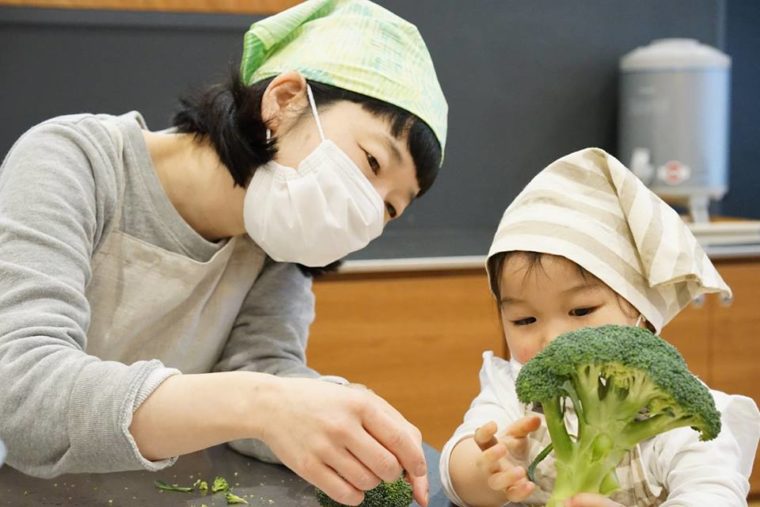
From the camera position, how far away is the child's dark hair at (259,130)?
4.43ft

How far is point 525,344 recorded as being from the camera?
1.14 meters

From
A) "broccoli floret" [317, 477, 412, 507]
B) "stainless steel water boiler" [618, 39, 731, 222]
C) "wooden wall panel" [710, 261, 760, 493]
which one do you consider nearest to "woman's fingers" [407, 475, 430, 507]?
"broccoli floret" [317, 477, 412, 507]

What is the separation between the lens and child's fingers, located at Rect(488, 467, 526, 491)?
924 millimetres

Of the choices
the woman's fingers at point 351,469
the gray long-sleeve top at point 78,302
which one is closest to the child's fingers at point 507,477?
the woman's fingers at point 351,469

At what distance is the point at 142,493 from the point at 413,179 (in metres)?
0.56

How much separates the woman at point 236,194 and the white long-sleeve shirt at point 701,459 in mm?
242

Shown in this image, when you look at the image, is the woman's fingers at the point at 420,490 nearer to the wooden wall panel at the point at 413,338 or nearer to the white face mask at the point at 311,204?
the white face mask at the point at 311,204

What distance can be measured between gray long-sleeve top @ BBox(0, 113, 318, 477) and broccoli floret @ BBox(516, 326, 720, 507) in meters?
0.38

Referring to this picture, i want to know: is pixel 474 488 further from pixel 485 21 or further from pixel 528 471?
pixel 485 21

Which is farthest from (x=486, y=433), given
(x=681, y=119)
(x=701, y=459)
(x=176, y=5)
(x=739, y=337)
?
(x=681, y=119)

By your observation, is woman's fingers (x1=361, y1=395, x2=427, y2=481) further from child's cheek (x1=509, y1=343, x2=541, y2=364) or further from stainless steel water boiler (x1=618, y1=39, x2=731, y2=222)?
stainless steel water boiler (x1=618, y1=39, x2=731, y2=222)

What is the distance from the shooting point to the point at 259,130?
1.36m

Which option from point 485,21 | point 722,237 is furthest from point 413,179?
point 485,21

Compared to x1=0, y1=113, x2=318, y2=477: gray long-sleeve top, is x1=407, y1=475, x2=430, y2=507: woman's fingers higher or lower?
lower
